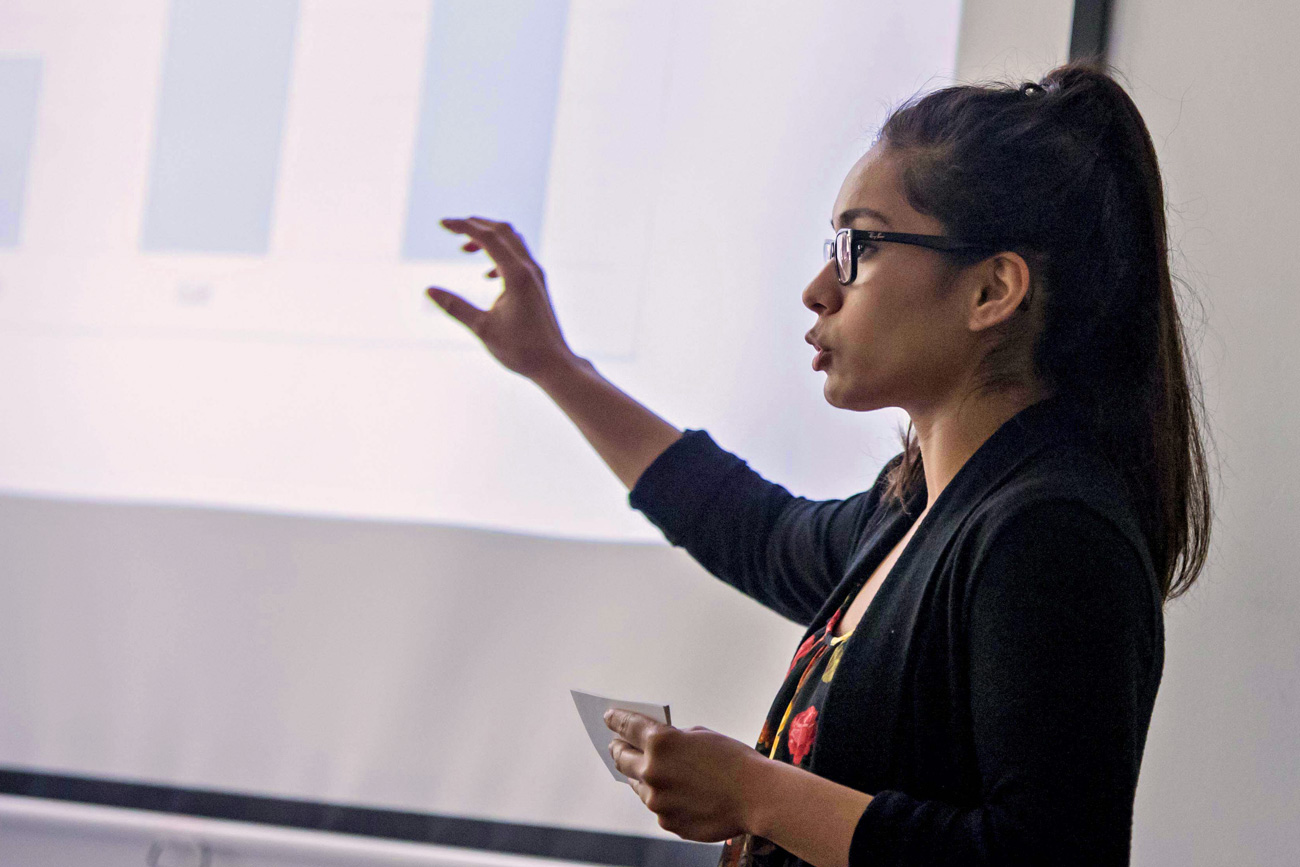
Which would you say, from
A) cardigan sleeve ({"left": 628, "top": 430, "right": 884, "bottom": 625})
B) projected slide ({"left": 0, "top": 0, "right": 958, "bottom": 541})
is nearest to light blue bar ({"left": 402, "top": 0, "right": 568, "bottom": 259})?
projected slide ({"left": 0, "top": 0, "right": 958, "bottom": 541})

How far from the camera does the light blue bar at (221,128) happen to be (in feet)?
5.44

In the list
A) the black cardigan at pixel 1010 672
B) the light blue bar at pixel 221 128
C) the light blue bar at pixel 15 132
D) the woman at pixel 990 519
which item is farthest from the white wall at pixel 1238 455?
the light blue bar at pixel 15 132

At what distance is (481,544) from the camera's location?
5.11 feet

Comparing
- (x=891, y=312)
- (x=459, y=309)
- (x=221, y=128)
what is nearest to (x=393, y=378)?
(x=459, y=309)

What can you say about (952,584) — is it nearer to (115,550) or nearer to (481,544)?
(481,544)

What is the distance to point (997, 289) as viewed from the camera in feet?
2.83

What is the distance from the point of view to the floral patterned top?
836 mm

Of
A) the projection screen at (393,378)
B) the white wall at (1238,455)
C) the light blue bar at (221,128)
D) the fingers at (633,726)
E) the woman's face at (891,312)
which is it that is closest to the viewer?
the fingers at (633,726)

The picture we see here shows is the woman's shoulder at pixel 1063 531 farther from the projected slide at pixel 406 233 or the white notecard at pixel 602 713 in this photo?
the projected slide at pixel 406 233

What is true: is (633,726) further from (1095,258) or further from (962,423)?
(1095,258)

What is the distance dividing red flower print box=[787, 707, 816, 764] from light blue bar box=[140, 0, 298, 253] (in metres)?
1.19

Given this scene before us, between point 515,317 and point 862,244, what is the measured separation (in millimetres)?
504

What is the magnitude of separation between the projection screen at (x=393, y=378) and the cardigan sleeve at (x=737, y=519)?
0.88ft

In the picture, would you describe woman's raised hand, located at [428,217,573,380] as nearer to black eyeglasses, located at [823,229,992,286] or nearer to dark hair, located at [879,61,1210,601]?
black eyeglasses, located at [823,229,992,286]
